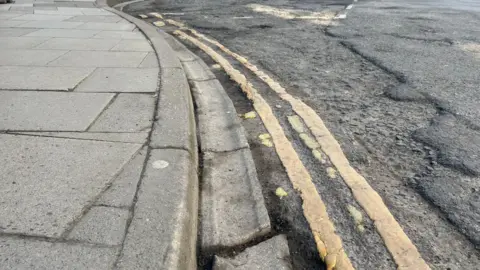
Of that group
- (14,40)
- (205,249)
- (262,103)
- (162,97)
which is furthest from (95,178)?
(14,40)

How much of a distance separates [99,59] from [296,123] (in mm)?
2670

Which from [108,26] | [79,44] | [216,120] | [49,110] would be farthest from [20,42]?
[216,120]

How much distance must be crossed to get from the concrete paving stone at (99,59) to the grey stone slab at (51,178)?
7.04 ft

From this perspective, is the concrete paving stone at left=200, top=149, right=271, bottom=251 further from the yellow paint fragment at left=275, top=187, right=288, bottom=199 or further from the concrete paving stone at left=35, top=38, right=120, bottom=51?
the concrete paving stone at left=35, top=38, right=120, bottom=51

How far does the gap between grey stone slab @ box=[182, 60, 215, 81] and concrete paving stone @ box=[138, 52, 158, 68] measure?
0.39 meters

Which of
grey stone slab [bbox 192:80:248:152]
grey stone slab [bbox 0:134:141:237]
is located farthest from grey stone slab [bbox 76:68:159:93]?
grey stone slab [bbox 0:134:141:237]

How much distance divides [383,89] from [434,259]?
2795mm

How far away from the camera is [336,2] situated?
12.3 metres

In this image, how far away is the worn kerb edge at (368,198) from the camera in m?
2.16

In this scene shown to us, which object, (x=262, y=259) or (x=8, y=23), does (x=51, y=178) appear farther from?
(x=8, y=23)

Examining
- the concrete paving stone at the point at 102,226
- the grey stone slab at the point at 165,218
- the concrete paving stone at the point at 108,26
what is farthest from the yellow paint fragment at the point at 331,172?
the concrete paving stone at the point at 108,26

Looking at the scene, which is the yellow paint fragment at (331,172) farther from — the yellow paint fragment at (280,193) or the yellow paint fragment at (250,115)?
the yellow paint fragment at (250,115)

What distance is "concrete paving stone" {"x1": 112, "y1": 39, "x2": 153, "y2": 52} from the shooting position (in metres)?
5.76

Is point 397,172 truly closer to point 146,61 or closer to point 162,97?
point 162,97
